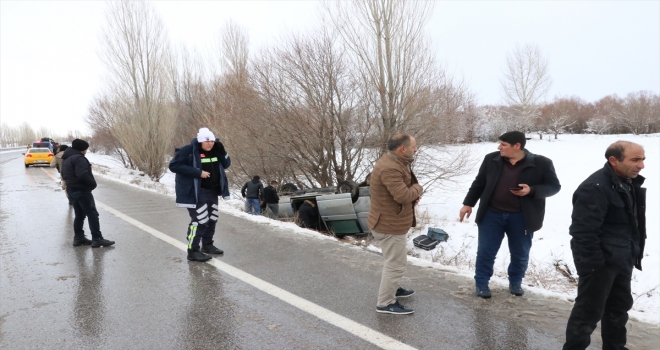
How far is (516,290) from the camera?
4473 millimetres

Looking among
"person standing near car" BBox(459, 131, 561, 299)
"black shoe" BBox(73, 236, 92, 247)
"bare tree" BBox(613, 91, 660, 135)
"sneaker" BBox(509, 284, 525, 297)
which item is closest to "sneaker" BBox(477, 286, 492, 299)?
"person standing near car" BBox(459, 131, 561, 299)

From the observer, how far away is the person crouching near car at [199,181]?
18.8ft

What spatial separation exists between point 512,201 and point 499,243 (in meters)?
0.47

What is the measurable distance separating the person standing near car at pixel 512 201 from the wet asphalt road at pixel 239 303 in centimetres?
34

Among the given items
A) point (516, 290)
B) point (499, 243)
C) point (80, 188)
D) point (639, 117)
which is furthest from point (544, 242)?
point (639, 117)

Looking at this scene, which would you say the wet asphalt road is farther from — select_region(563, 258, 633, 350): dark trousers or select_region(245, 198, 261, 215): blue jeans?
select_region(245, 198, 261, 215): blue jeans

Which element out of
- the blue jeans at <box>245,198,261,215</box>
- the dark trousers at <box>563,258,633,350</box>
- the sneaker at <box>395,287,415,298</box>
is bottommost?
the blue jeans at <box>245,198,261,215</box>

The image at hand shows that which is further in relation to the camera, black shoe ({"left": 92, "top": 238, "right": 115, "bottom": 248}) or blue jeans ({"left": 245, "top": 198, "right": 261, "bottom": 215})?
blue jeans ({"left": 245, "top": 198, "right": 261, "bottom": 215})

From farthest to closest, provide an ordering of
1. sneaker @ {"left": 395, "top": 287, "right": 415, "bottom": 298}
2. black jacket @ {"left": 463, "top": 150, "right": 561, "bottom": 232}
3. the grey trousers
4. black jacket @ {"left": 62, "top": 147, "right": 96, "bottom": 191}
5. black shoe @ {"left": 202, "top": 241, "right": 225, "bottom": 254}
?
black jacket @ {"left": 62, "top": 147, "right": 96, "bottom": 191} → black shoe @ {"left": 202, "top": 241, "right": 225, "bottom": 254} → sneaker @ {"left": 395, "top": 287, "right": 415, "bottom": 298} → black jacket @ {"left": 463, "top": 150, "right": 561, "bottom": 232} → the grey trousers

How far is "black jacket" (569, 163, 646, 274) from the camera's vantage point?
3.09 m

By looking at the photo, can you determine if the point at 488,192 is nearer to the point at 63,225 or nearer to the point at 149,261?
the point at 149,261

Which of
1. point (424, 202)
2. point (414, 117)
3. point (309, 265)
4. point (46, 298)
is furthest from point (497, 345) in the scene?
point (424, 202)

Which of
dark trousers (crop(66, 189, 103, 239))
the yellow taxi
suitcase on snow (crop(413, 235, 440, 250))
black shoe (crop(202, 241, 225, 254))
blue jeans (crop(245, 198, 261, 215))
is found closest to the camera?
black shoe (crop(202, 241, 225, 254))

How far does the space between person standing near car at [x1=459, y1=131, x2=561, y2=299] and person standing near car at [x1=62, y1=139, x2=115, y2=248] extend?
573 centimetres
